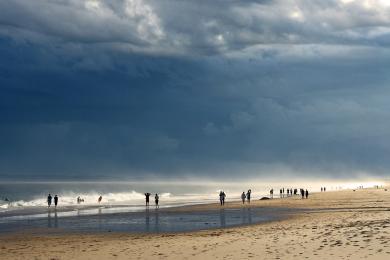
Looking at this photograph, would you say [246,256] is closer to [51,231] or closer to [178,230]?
[178,230]

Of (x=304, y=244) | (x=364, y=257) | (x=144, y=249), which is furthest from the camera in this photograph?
(x=144, y=249)

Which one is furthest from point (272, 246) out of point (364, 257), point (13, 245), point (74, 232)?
point (74, 232)

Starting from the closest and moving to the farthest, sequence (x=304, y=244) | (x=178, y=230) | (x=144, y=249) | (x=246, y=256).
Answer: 1. (x=246, y=256)
2. (x=304, y=244)
3. (x=144, y=249)
4. (x=178, y=230)

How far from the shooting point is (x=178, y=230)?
34.9m

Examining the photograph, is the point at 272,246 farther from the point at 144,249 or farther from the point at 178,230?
the point at 178,230

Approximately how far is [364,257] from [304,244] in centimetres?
408

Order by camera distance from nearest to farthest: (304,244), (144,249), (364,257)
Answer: (364,257) → (304,244) → (144,249)

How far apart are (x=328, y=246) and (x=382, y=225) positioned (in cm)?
782

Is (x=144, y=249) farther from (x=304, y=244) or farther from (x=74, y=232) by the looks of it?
(x=74, y=232)

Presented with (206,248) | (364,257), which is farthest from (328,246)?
(206,248)

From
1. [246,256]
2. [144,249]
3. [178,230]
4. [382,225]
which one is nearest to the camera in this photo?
[246,256]

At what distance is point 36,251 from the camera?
24766 millimetres

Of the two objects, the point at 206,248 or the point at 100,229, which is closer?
the point at 206,248

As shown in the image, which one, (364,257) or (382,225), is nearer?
(364,257)
